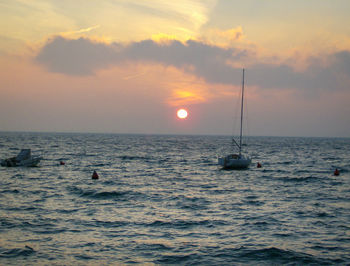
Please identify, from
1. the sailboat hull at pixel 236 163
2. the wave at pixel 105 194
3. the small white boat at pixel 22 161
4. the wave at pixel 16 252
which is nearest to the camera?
the wave at pixel 16 252

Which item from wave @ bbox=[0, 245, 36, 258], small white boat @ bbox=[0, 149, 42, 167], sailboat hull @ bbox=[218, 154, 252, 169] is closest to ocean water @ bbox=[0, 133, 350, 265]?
wave @ bbox=[0, 245, 36, 258]

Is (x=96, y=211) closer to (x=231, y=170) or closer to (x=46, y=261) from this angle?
(x=46, y=261)

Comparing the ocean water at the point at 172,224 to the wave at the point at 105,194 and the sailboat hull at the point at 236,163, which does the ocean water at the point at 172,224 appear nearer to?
the wave at the point at 105,194

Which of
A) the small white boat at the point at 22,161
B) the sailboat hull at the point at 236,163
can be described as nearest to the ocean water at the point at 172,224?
the sailboat hull at the point at 236,163

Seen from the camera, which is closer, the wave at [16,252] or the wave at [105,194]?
the wave at [16,252]

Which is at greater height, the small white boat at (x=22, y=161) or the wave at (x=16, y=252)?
the small white boat at (x=22, y=161)

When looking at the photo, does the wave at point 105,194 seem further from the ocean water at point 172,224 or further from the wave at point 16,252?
the wave at point 16,252

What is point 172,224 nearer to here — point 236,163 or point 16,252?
point 16,252

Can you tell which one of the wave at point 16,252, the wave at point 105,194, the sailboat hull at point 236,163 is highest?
the sailboat hull at point 236,163

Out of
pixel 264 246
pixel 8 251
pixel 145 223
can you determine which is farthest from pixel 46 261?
pixel 264 246

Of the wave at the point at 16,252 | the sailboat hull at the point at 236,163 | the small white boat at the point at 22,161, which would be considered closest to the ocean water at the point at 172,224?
the wave at the point at 16,252

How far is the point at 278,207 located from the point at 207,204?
567cm

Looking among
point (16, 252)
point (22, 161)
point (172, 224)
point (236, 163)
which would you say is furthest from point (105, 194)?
point (22, 161)

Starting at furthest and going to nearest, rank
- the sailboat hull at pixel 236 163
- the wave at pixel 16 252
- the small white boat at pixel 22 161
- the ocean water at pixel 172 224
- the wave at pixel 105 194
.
A: 1. the sailboat hull at pixel 236 163
2. the small white boat at pixel 22 161
3. the wave at pixel 105 194
4. the ocean water at pixel 172 224
5. the wave at pixel 16 252
